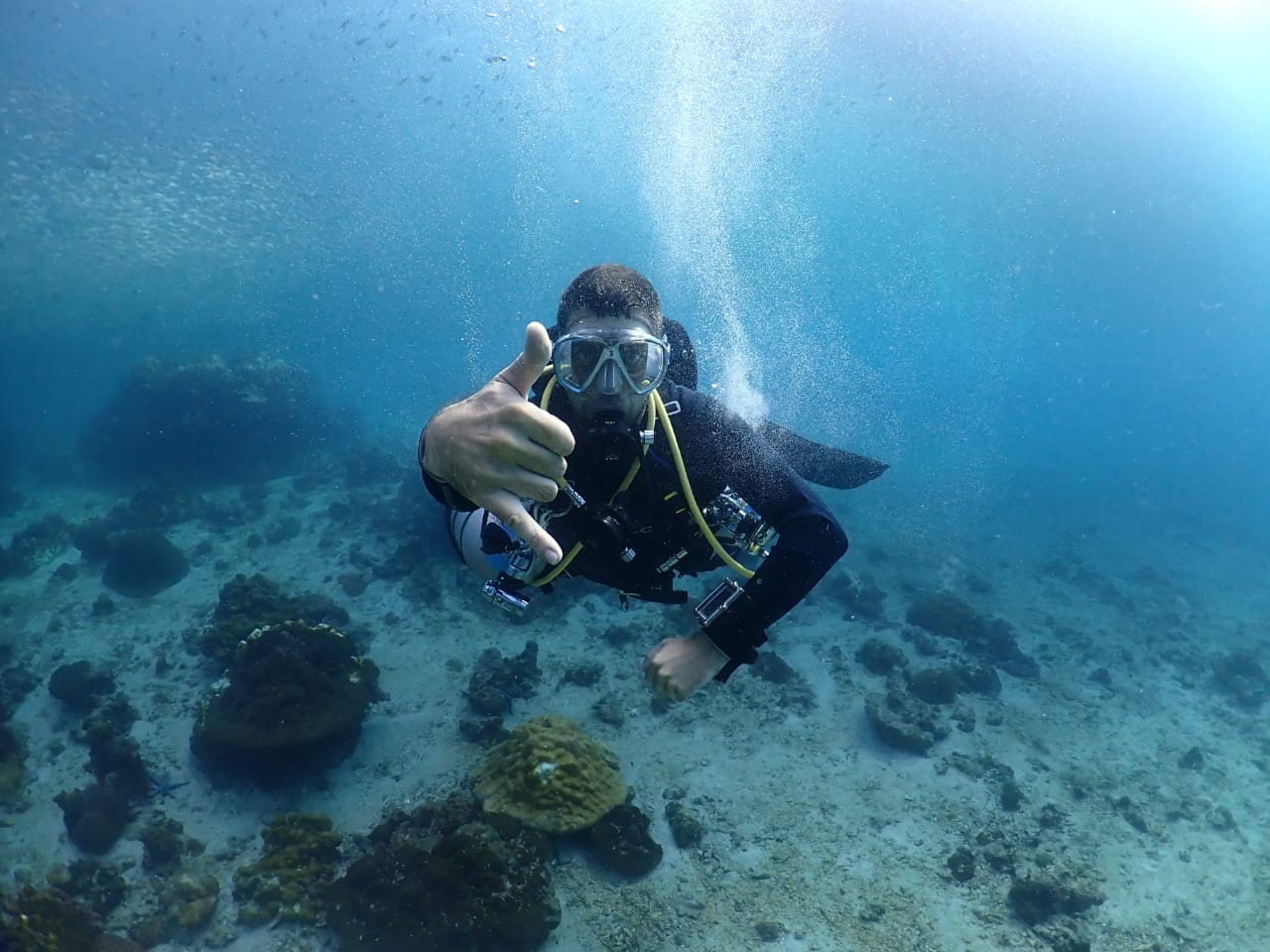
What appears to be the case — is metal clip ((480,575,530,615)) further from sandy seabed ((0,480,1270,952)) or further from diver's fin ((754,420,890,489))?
sandy seabed ((0,480,1270,952))

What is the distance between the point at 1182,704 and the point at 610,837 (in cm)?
1405

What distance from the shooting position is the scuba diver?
3113 mm

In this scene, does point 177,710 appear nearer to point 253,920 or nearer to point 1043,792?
point 253,920

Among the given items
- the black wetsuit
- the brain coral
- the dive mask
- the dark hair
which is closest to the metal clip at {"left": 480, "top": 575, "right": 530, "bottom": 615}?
the black wetsuit

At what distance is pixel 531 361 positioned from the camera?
6.31 feet

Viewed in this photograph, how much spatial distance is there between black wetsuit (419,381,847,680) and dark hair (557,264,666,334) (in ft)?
1.68

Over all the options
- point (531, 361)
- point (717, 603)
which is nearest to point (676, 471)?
point (717, 603)

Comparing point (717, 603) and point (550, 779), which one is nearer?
point (717, 603)

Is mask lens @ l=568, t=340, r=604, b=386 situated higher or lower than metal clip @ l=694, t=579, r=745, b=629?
higher

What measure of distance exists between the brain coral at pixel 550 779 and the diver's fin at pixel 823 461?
4.50 m

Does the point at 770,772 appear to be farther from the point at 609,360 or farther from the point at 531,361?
the point at 531,361

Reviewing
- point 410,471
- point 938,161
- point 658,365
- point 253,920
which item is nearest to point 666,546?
point 658,365

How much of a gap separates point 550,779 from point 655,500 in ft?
16.2

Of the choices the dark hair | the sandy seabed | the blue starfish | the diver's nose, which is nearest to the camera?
the diver's nose
